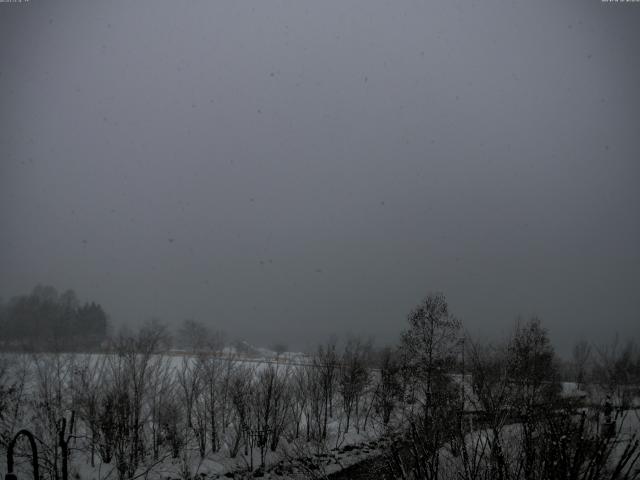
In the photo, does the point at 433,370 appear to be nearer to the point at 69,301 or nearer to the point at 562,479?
the point at 562,479

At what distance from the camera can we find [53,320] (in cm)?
6700

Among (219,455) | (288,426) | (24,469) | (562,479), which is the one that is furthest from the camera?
(288,426)

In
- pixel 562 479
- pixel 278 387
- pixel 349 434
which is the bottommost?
pixel 349 434

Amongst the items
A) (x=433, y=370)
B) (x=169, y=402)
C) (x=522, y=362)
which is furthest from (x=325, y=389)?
(x=522, y=362)

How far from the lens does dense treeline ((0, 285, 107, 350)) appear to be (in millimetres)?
56344

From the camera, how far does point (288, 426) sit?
29.2m

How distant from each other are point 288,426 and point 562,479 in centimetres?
2817

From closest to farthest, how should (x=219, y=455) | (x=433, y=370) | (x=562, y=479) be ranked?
(x=562, y=479) < (x=219, y=455) < (x=433, y=370)

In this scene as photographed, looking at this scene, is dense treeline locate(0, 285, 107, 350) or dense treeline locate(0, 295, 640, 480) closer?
dense treeline locate(0, 295, 640, 480)

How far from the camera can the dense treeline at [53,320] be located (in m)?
56.3

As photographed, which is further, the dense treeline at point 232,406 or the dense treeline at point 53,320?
the dense treeline at point 53,320

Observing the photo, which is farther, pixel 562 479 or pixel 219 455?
pixel 219 455

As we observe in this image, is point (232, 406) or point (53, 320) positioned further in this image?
point (53, 320)

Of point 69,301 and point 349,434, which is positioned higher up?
point 69,301
